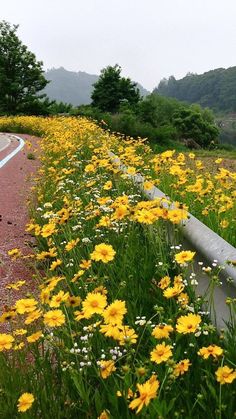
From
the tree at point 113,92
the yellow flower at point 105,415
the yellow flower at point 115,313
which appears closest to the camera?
the yellow flower at point 105,415

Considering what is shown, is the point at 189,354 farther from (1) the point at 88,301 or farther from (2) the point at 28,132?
(2) the point at 28,132

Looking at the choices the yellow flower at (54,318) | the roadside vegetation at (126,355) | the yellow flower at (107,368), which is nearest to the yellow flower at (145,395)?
the roadside vegetation at (126,355)

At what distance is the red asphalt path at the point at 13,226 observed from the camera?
3.83 metres

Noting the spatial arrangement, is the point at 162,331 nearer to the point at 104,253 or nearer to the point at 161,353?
the point at 161,353

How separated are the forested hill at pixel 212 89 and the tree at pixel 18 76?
4644 inches

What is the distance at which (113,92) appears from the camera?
47.9 metres

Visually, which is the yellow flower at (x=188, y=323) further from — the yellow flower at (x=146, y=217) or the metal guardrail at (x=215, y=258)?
the yellow flower at (x=146, y=217)

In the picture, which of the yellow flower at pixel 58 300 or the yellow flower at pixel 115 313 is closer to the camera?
the yellow flower at pixel 115 313

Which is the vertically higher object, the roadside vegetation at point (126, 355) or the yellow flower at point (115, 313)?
the yellow flower at point (115, 313)

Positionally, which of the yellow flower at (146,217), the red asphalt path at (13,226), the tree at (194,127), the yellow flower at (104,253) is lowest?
the tree at (194,127)

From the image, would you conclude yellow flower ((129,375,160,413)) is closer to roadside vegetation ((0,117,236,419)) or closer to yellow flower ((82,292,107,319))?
roadside vegetation ((0,117,236,419))

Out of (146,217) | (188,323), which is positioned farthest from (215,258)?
(188,323)

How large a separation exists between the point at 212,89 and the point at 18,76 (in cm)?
12808

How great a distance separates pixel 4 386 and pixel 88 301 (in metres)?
0.51
